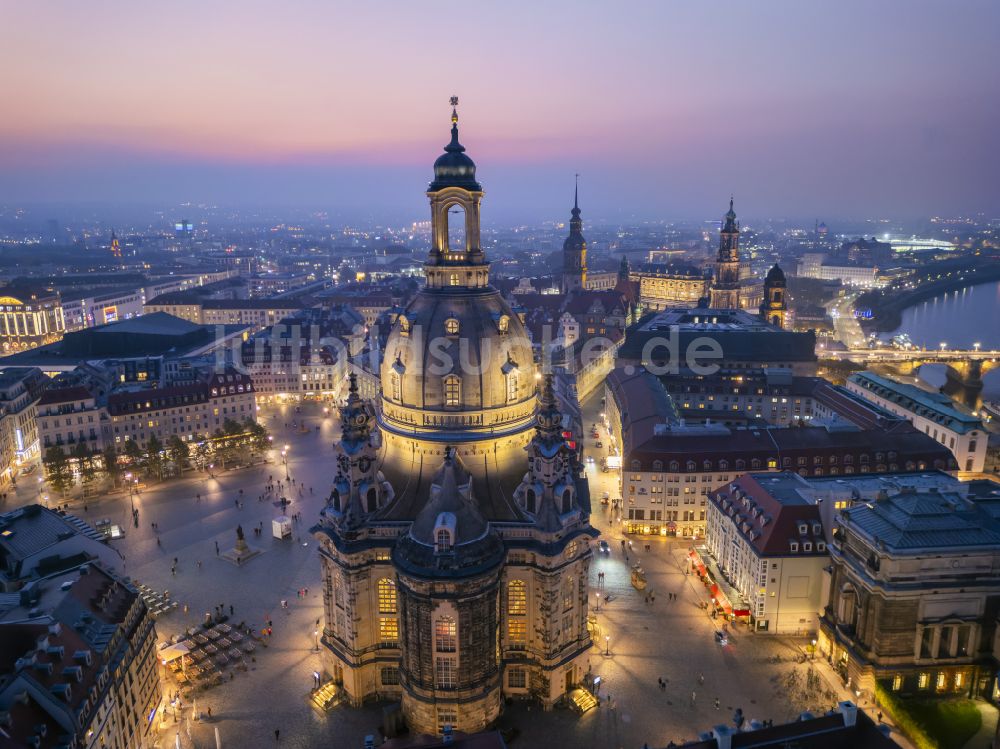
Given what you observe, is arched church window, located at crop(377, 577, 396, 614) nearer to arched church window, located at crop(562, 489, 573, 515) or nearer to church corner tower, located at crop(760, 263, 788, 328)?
arched church window, located at crop(562, 489, 573, 515)

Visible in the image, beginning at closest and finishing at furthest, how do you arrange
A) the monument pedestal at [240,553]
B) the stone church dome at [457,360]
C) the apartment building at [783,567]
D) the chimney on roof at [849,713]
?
1. the chimney on roof at [849,713]
2. the stone church dome at [457,360]
3. the apartment building at [783,567]
4. the monument pedestal at [240,553]

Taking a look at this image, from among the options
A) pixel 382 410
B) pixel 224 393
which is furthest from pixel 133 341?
pixel 382 410

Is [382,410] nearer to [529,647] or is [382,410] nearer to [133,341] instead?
[529,647]

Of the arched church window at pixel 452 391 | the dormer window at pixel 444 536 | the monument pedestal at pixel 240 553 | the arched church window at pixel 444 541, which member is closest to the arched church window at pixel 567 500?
the dormer window at pixel 444 536

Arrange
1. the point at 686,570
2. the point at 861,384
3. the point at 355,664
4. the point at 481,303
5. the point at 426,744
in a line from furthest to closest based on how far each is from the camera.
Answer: the point at 861,384
the point at 686,570
the point at 481,303
the point at 355,664
the point at 426,744

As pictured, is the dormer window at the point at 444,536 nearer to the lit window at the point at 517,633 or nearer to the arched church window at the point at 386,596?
the arched church window at the point at 386,596

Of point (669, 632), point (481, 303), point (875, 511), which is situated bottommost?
point (669, 632)
